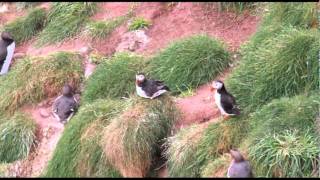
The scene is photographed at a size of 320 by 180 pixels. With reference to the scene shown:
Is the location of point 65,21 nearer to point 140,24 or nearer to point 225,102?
point 140,24

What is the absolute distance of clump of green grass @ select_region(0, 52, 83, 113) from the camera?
407 inches

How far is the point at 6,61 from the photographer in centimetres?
1115

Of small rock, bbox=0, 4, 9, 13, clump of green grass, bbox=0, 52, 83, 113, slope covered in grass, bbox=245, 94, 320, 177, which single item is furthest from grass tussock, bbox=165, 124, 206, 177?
small rock, bbox=0, 4, 9, 13

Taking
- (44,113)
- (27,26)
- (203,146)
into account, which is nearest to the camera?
(203,146)

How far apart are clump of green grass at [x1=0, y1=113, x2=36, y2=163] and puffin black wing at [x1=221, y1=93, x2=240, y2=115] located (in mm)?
2857

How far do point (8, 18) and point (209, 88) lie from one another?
471 cm

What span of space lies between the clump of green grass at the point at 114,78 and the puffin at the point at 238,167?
273cm

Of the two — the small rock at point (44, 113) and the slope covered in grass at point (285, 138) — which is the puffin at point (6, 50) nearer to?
the small rock at point (44, 113)

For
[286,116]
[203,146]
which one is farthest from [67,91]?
[286,116]

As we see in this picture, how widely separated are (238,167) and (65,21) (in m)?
5.45

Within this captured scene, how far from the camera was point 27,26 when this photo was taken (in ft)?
39.5

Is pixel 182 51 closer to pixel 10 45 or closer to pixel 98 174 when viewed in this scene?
pixel 98 174

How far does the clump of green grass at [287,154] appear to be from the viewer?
7.18 meters

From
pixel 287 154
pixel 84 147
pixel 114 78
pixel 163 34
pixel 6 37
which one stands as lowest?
pixel 6 37
